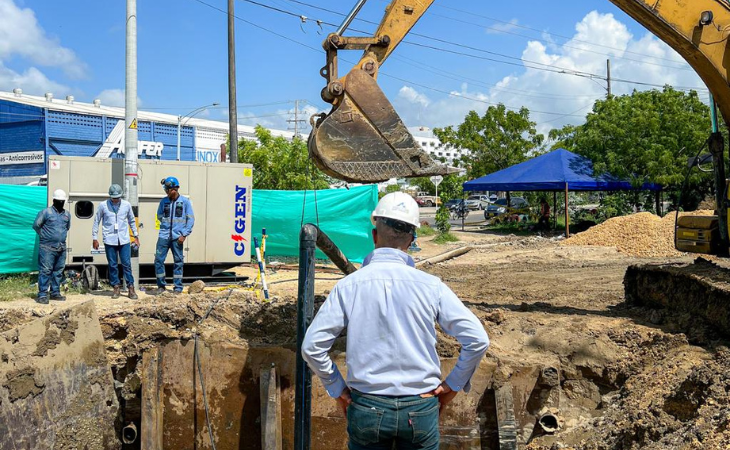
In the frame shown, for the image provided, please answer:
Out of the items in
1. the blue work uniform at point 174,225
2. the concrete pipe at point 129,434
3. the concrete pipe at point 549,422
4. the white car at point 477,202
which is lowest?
the concrete pipe at point 129,434

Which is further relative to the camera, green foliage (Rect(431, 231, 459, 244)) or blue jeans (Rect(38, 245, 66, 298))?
green foliage (Rect(431, 231, 459, 244))

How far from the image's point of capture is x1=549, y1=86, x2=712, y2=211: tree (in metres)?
25.6

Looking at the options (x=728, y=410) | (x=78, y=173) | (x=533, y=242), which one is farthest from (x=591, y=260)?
(x=728, y=410)

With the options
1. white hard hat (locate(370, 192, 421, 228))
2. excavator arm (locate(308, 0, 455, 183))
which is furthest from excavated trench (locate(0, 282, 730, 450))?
white hard hat (locate(370, 192, 421, 228))

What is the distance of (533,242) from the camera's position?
23.8m

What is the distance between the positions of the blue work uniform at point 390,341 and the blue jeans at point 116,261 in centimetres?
948

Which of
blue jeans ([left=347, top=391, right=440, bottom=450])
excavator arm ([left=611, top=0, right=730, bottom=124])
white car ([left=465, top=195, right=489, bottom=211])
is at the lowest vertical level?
blue jeans ([left=347, top=391, right=440, bottom=450])

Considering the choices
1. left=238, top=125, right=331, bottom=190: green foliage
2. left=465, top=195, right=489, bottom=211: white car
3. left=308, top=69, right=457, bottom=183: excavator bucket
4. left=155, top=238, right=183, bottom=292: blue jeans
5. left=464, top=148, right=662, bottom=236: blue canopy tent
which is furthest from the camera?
left=465, top=195, right=489, bottom=211: white car

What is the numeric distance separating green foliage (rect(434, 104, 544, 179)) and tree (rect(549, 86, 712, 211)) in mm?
10213

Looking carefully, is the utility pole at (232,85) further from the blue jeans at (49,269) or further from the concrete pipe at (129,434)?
the concrete pipe at (129,434)

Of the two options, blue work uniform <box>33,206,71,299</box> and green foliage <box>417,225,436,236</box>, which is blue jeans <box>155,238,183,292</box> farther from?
green foliage <box>417,225,436,236</box>

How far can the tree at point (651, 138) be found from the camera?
25609 mm

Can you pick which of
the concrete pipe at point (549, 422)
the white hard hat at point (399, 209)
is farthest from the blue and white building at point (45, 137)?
the white hard hat at point (399, 209)

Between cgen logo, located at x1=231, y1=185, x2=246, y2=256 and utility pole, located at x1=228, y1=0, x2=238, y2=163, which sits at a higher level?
utility pole, located at x1=228, y1=0, x2=238, y2=163
